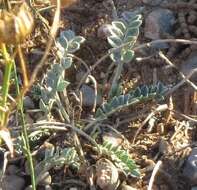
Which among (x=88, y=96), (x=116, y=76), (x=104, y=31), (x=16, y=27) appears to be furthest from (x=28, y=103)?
(x=16, y=27)

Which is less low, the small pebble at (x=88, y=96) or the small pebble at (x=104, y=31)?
the small pebble at (x=104, y=31)

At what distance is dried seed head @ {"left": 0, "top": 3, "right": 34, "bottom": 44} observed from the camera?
2.55ft

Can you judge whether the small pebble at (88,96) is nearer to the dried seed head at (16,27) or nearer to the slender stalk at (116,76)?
the slender stalk at (116,76)

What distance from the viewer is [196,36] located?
2.04 m

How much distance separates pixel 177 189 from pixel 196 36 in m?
0.64

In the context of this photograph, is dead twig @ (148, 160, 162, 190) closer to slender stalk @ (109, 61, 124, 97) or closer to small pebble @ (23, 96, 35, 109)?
slender stalk @ (109, 61, 124, 97)

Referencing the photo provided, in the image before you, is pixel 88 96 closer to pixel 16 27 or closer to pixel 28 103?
pixel 28 103

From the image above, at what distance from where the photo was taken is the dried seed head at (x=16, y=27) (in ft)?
2.55

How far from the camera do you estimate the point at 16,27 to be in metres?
0.78

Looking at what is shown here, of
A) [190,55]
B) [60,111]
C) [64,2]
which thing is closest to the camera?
[64,2]

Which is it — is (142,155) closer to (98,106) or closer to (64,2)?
(98,106)

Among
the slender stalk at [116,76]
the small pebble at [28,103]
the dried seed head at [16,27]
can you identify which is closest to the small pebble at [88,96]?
the slender stalk at [116,76]

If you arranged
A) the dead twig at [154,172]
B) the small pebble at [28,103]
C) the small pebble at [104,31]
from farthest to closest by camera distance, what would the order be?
the small pebble at [104,31] → the small pebble at [28,103] → the dead twig at [154,172]

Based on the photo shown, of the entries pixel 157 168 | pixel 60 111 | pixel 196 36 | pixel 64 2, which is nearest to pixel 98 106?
pixel 60 111
